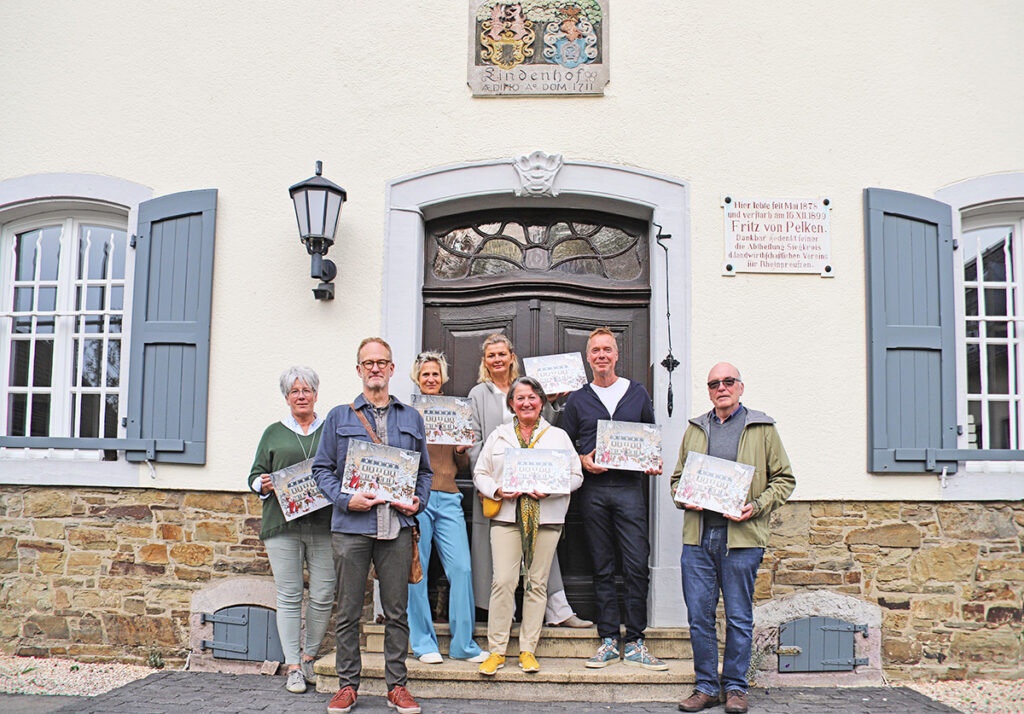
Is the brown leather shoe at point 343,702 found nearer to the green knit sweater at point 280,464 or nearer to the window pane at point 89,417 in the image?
the green knit sweater at point 280,464

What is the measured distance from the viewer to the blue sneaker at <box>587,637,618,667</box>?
Answer: 493cm

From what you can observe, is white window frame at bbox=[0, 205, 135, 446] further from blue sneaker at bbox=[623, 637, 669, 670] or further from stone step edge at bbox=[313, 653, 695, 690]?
blue sneaker at bbox=[623, 637, 669, 670]

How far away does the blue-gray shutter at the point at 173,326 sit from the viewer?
228 inches

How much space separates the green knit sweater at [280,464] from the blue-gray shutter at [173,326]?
0.94 meters

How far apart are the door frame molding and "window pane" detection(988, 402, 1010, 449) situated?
2273mm

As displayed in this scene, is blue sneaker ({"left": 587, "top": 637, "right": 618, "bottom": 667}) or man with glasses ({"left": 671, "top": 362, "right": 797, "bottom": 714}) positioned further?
blue sneaker ({"left": 587, "top": 637, "right": 618, "bottom": 667})

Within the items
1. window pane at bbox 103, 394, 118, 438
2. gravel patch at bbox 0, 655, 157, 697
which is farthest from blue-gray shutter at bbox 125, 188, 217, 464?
gravel patch at bbox 0, 655, 157, 697

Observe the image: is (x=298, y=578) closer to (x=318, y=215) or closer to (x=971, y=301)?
(x=318, y=215)

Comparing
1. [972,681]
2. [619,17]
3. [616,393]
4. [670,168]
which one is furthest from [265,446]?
[972,681]

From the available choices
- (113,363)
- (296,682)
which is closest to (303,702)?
(296,682)

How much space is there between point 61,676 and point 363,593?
2479mm

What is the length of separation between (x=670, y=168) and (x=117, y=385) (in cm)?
438

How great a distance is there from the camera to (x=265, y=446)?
505 centimetres

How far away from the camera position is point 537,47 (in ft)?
19.4
